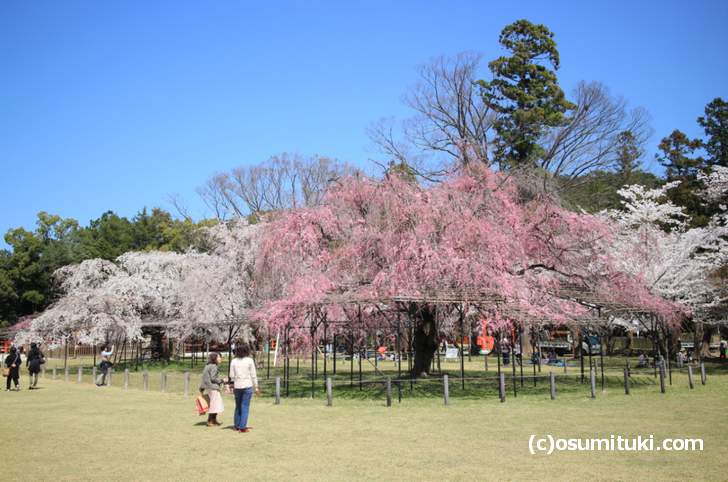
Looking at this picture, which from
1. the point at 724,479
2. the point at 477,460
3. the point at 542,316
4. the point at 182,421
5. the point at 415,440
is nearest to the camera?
the point at 724,479

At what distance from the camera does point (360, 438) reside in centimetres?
1286

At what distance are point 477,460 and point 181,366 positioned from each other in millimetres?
33917

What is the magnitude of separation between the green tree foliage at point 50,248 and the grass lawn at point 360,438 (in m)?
33.7

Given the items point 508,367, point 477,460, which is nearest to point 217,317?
point 508,367

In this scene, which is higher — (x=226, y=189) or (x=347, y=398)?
(x=226, y=189)

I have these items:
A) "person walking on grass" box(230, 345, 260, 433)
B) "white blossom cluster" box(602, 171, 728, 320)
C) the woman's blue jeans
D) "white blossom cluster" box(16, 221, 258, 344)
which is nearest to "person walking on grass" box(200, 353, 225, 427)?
"person walking on grass" box(230, 345, 260, 433)

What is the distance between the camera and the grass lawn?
9.58 metres

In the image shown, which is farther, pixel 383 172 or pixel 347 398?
pixel 383 172

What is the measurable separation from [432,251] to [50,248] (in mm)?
43276

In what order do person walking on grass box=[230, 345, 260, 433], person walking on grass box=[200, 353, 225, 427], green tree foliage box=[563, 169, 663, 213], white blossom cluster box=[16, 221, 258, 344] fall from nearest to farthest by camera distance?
person walking on grass box=[230, 345, 260, 433] → person walking on grass box=[200, 353, 225, 427] → white blossom cluster box=[16, 221, 258, 344] → green tree foliage box=[563, 169, 663, 213]

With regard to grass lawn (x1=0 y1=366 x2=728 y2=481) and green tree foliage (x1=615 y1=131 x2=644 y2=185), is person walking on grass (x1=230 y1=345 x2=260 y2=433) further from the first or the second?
green tree foliage (x1=615 y1=131 x2=644 y2=185)

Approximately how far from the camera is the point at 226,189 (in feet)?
162

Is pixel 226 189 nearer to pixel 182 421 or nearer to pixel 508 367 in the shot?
pixel 508 367

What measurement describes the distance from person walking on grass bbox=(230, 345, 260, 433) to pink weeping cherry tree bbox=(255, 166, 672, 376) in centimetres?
704
